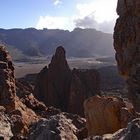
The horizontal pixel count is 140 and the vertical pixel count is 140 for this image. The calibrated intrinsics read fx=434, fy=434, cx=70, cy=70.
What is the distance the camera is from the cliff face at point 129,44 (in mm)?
15117

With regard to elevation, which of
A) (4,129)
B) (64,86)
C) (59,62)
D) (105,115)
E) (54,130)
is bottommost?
(64,86)

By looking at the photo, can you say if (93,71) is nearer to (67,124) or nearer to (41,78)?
(41,78)

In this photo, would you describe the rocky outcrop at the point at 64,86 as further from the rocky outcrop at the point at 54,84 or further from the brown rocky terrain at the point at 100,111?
the brown rocky terrain at the point at 100,111

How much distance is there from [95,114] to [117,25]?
137 inches

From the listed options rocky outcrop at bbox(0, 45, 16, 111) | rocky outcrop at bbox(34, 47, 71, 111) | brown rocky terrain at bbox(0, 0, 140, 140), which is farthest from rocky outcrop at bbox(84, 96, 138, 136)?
rocky outcrop at bbox(34, 47, 71, 111)

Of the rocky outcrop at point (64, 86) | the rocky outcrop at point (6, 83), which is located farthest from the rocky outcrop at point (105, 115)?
the rocky outcrop at point (64, 86)

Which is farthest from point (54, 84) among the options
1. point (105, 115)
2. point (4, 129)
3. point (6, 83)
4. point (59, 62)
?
point (4, 129)

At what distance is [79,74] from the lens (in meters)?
52.3

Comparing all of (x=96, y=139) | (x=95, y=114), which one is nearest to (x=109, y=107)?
(x=95, y=114)

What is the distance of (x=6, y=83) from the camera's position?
27.9 metres

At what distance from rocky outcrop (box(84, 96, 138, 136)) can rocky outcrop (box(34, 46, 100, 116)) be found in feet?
90.1

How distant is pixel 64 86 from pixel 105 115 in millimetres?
34984

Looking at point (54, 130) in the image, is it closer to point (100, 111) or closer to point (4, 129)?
point (4, 129)

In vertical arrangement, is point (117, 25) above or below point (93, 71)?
above
